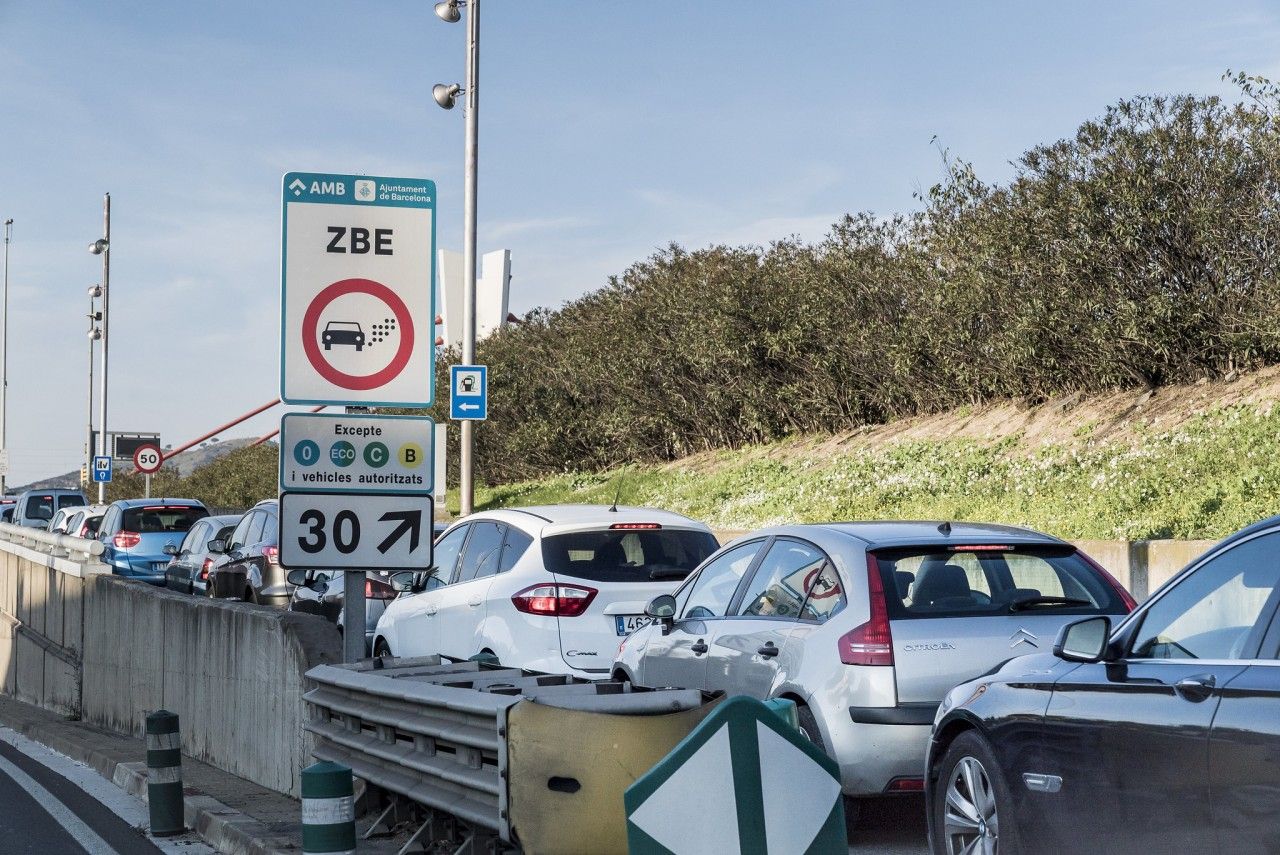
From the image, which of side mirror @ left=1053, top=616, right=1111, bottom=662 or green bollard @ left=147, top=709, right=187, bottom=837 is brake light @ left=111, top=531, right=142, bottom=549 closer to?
green bollard @ left=147, top=709, right=187, bottom=837

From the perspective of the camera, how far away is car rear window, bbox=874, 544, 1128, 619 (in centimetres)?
777

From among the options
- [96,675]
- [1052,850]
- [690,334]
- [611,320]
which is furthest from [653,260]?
[1052,850]

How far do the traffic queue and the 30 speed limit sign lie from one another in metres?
36.1

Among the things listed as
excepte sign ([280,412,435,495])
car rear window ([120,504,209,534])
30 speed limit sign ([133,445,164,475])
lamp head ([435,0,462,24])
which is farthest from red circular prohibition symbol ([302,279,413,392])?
30 speed limit sign ([133,445,164,475])

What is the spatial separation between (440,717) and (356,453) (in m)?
2.22

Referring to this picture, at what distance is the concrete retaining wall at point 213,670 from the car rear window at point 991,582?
3.37 meters

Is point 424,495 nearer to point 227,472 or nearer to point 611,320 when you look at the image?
point 611,320

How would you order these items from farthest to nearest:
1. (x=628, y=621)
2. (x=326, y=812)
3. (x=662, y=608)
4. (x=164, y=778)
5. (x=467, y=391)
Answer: (x=467, y=391) < (x=628, y=621) < (x=662, y=608) < (x=164, y=778) < (x=326, y=812)

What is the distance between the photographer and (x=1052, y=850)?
19.0 ft

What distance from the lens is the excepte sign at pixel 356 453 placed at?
841 centimetres

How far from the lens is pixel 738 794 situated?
173 inches

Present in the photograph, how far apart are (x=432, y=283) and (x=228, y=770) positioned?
4.27 meters

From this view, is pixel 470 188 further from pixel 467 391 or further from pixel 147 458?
pixel 147 458

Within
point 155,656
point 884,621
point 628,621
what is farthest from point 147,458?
point 884,621
